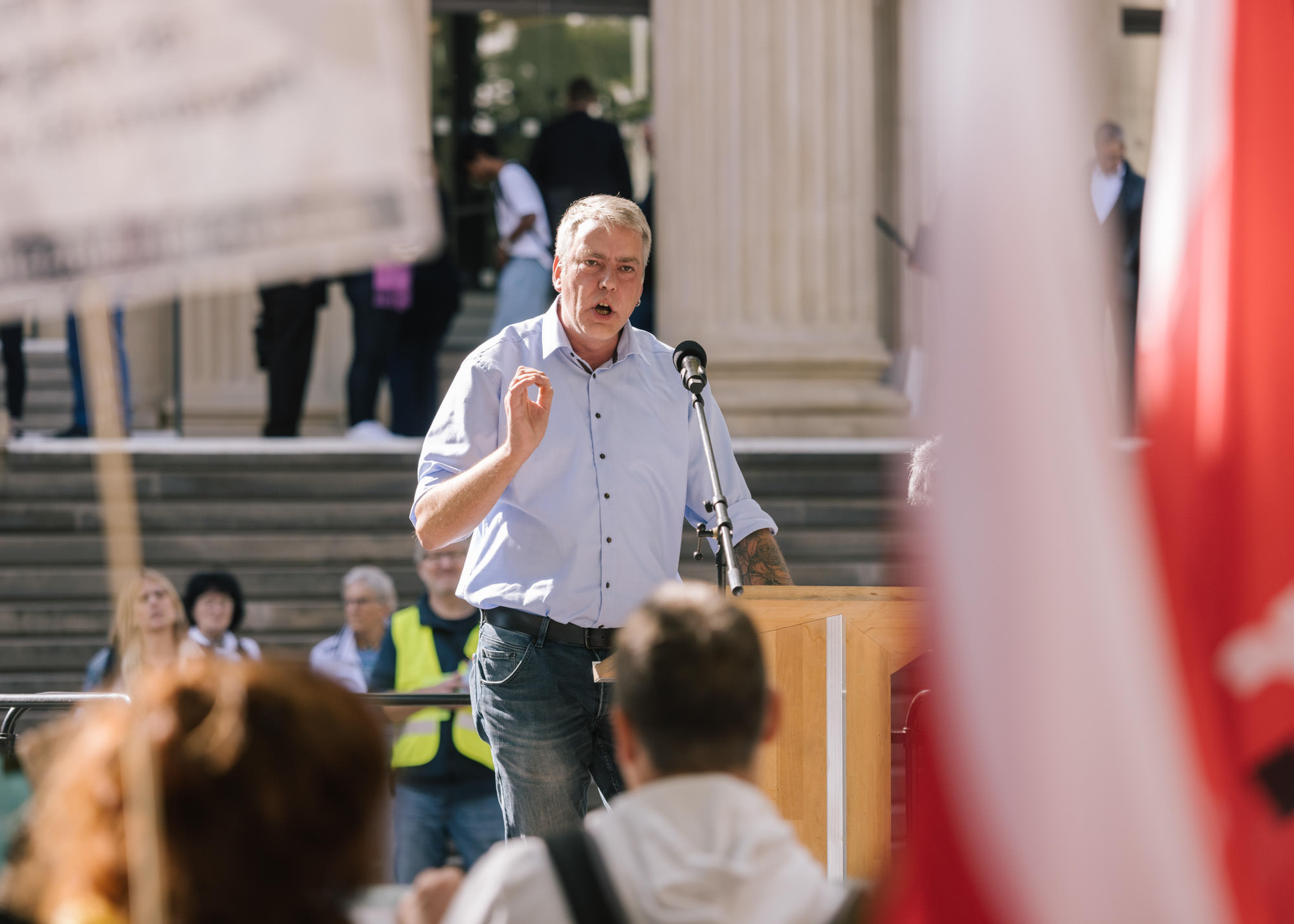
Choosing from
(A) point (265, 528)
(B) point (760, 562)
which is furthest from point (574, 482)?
(A) point (265, 528)

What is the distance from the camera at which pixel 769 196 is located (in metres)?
11.4

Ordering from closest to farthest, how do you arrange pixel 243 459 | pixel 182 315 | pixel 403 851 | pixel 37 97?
pixel 37 97 < pixel 403 851 < pixel 243 459 < pixel 182 315

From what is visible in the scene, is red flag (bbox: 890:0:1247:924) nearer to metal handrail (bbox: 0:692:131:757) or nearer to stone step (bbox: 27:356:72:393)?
metal handrail (bbox: 0:692:131:757)

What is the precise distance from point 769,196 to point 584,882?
9.76m

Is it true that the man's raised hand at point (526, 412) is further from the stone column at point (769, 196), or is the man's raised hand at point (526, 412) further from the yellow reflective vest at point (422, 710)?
the stone column at point (769, 196)

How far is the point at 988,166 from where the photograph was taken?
1646 mm

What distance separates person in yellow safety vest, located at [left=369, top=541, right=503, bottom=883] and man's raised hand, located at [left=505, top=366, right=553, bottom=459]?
2.46m

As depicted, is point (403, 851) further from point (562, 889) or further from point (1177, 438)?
point (1177, 438)

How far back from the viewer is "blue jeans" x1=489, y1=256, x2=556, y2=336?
1090 cm

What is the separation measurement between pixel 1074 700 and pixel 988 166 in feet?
1.72

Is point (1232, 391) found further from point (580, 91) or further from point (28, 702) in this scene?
point (580, 91)

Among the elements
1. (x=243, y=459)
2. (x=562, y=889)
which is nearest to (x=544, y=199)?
(x=243, y=459)

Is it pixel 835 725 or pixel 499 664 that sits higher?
pixel 499 664

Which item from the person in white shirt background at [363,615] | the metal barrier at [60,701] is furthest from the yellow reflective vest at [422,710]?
the metal barrier at [60,701]
